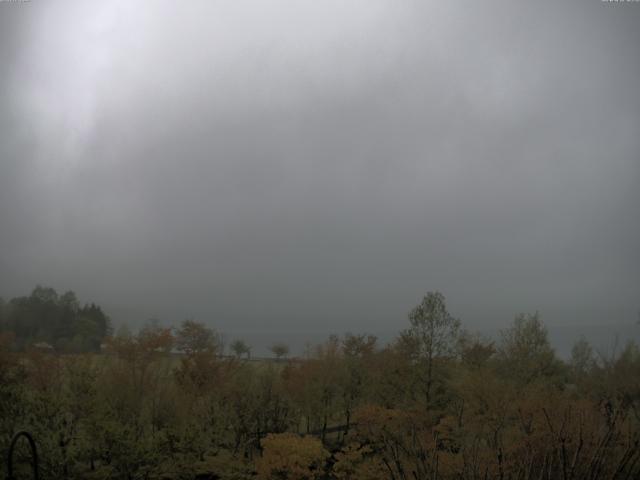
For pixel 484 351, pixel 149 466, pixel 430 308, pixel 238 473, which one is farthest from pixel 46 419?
pixel 484 351

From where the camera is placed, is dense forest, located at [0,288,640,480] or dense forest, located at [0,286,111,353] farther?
dense forest, located at [0,286,111,353]

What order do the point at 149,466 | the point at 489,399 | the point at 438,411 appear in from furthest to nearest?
the point at 438,411 → the point at 489,399 → the point at 149,466

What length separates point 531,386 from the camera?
37969mm

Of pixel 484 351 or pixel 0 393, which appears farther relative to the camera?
pixel 484 351

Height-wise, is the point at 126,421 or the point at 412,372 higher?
the point at 412,372

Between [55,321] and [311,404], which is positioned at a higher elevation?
[55,321]

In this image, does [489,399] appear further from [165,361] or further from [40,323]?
[40,323]

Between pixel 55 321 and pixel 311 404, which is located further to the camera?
pixel 55 321

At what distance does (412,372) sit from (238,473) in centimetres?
1944

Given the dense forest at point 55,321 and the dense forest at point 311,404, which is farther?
the dense forest at point 55,321

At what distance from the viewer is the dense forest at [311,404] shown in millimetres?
25047

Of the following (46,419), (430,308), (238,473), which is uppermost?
(430,308)

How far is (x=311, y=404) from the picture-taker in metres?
43.6

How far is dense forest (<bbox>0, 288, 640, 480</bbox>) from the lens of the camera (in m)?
25.0
